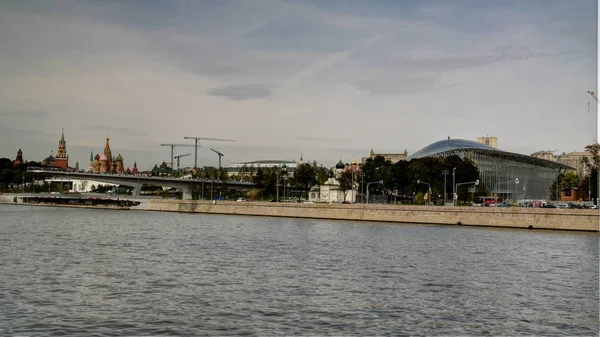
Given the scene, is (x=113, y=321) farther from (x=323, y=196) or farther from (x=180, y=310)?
(x=323, y=196)

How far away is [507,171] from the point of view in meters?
144

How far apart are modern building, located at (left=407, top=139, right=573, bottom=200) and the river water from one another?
93.5 m

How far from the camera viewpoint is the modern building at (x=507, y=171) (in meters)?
143

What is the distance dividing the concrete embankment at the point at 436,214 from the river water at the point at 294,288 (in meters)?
14.7

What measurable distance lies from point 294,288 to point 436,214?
165ft

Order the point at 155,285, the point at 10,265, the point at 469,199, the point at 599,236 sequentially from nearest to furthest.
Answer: the point at 155,285, the point at 10,265, the point at 599,236, the point at 469,199

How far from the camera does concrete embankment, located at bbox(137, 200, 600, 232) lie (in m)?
65.8

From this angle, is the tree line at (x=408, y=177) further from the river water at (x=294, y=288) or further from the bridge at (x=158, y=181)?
the river water at (x=294, y=288)

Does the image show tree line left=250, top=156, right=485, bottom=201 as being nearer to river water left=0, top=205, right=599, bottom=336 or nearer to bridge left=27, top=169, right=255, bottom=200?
bridge left=27, top=169, right=255, bottom=200

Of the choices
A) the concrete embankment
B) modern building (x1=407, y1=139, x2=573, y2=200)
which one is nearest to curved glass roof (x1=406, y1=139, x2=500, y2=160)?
modern building (x1=407, y1=139, x2=573, y2=200)

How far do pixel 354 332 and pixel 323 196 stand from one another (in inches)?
4983

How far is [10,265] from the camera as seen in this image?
34688mm

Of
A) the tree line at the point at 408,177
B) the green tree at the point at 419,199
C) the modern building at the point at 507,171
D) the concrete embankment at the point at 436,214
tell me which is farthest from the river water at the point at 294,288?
the modern building at the point at 507,171

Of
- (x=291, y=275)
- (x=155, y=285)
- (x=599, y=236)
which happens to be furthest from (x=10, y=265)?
(x=599, y=236)
